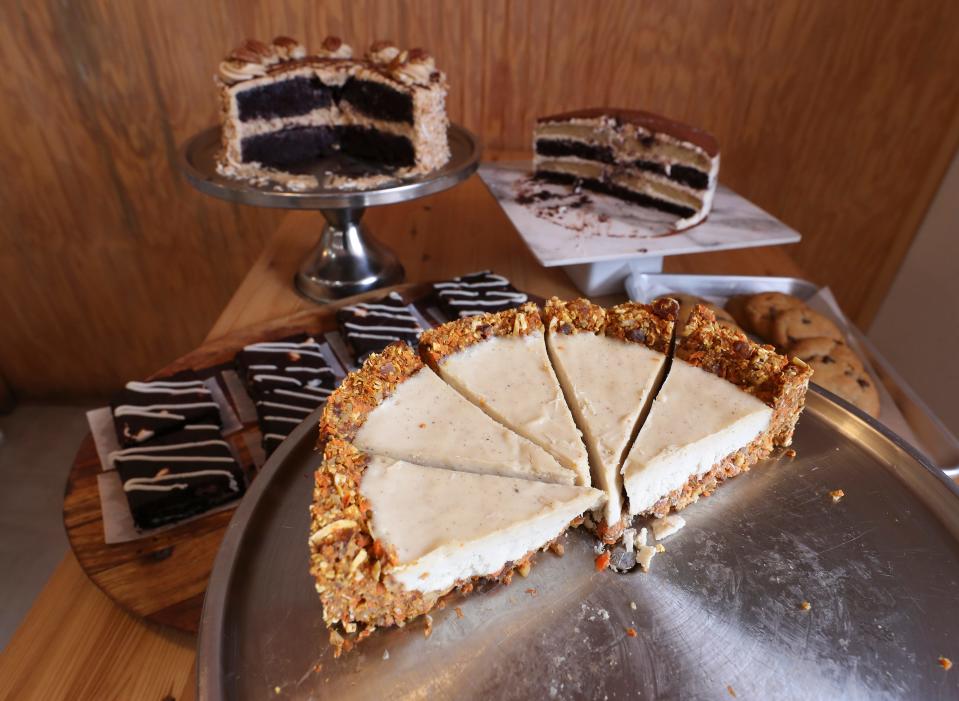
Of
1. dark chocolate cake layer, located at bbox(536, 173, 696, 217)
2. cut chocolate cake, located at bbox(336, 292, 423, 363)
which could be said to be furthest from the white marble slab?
cut chocolate cake, located at bbox(336, 292, 423, 363)

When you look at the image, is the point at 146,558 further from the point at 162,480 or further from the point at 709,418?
the point at 709,418

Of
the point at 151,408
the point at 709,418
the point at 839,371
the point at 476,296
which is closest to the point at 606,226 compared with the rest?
the point at 476,296

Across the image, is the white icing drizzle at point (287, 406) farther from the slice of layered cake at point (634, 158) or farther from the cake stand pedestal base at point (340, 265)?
the slice of layered cake at point (634, 158)

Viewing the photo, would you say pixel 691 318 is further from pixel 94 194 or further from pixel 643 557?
pixel 94 194

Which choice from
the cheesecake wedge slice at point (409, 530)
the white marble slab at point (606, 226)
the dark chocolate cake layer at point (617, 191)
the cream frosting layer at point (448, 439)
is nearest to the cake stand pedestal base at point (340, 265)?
the white marble slab at point (606, 226)

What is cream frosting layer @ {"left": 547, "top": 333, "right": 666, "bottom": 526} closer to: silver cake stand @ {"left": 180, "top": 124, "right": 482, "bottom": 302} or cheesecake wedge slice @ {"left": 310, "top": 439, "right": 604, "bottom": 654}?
cheesecake wedge slice @ {"left": 310, "top": 439, "right": 604, "bottom": 654}

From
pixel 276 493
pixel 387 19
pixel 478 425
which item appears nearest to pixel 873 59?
pixel 387 19
